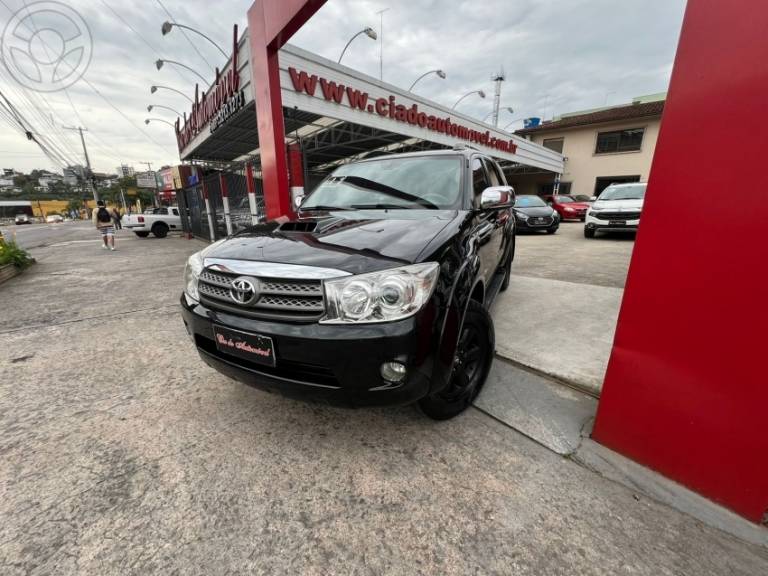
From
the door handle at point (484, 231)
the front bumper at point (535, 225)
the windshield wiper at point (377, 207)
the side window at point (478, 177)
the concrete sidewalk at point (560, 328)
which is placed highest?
the side window at point (478, 177)

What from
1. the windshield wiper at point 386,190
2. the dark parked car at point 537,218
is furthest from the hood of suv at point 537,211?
the windshield wiper at point 386,190

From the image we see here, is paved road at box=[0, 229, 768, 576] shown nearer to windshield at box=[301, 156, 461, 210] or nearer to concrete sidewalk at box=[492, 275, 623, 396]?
concrete sidewalk at box=[492, 275, 623, 396]

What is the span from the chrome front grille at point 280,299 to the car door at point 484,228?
122 centimetres

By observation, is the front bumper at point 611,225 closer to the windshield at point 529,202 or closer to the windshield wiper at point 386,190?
the windshield at point 529,202

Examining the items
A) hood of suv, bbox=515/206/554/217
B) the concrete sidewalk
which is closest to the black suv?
the concrete sidewalk

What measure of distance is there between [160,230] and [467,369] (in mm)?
18173

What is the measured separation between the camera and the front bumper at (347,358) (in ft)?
4.57

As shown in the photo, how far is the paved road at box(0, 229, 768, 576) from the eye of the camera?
1248mm

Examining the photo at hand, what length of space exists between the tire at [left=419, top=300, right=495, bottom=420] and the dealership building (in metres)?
4.43

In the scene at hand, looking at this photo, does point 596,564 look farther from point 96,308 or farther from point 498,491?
point 96,308

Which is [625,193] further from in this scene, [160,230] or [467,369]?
[160,230]

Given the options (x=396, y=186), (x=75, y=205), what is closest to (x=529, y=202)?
(x=396, y=186)

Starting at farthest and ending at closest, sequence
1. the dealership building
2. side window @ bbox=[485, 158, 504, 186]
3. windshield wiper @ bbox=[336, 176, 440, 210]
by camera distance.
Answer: the dealership building
side window @ bbox=[485, 158, 504, 186]
windshield wiper @ bbox=[336, 176, 440, 210]

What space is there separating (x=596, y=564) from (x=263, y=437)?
1.59 m
